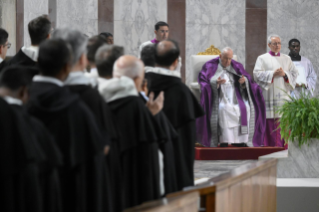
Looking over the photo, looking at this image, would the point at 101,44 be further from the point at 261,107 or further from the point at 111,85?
the point at 261,107

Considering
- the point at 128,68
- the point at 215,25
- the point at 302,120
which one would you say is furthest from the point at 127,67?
the point at 215,25

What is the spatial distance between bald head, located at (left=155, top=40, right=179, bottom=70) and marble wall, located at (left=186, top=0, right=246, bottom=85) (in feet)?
23.8

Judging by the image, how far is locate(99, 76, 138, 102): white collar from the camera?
371cm

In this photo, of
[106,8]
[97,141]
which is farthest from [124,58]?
[106,8]

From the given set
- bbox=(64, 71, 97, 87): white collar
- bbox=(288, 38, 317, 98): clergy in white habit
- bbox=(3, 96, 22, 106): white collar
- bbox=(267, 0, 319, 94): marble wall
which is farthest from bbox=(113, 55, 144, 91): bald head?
bbox=(267, 0, 319, 94): marble wall

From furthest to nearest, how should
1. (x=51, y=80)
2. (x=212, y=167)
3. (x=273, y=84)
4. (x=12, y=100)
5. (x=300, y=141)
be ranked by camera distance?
(x=273, y=84)
(x=212, y=167)
(x=300, y=141)
(x=51, y=80)
(x=12, y=100)

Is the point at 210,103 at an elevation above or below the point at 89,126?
below

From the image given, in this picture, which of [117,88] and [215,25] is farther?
[215,25]

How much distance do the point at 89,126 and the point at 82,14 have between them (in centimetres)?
865

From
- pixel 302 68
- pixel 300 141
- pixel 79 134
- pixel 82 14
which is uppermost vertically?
pixel 82 14

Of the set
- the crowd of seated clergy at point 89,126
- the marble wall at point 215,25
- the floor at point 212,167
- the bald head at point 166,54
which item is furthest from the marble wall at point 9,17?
the bald head at point 166,54

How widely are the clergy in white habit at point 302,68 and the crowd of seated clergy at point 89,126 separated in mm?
6457

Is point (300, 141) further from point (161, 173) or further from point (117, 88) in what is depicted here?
point (117, 88)

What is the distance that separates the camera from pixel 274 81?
10062 mm
